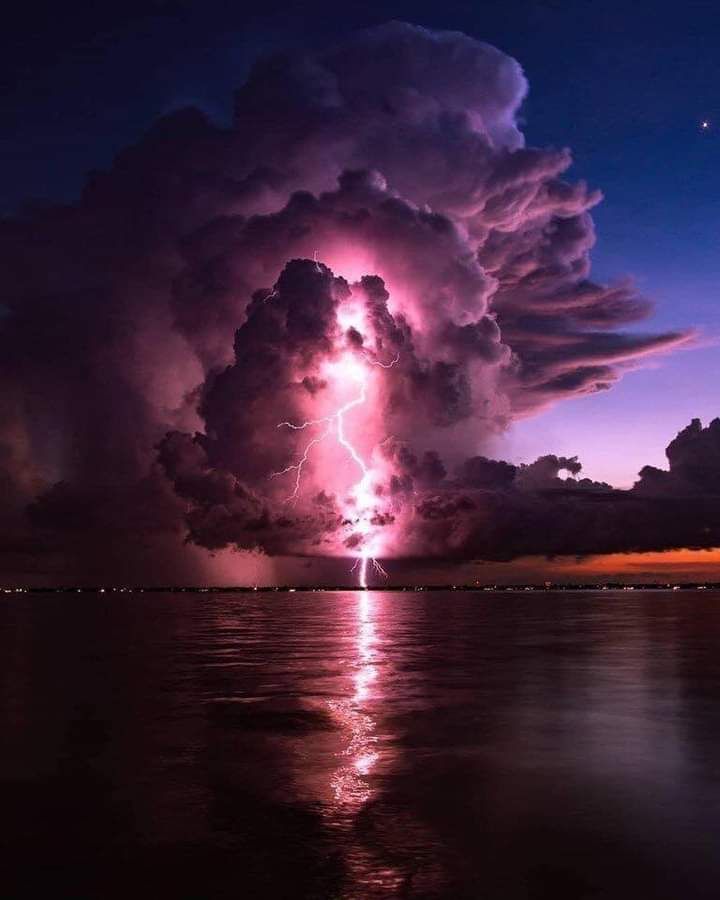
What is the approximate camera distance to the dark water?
12219 mm

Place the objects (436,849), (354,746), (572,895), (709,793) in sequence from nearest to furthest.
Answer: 1. (572,895)
2. (436,849)
3. (709,793)
4. (354,746)

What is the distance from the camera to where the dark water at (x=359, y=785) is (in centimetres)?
1222

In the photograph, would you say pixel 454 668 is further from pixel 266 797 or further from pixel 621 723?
pixel 266 797

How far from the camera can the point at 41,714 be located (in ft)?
88.2

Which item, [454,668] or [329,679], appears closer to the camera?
[329,679]

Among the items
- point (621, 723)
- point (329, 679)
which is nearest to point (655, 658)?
point (329, 679)

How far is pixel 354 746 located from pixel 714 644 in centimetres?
4311

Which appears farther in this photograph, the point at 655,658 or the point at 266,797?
the point at 655,658

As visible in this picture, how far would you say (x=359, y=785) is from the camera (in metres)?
17.2

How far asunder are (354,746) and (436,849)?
8329mm

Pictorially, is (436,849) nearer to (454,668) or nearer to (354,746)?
(354,746)

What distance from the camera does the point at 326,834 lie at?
13.9 meters

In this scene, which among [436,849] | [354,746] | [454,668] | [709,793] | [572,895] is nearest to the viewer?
[572,895]

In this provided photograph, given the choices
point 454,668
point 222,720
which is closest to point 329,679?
point 454,668
